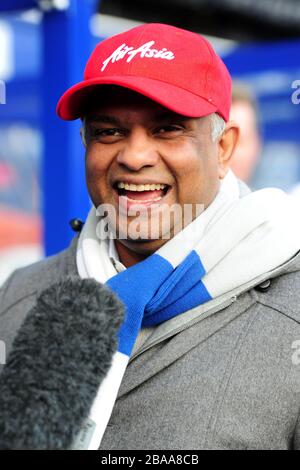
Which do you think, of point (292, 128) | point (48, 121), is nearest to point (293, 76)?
point (292, 128)

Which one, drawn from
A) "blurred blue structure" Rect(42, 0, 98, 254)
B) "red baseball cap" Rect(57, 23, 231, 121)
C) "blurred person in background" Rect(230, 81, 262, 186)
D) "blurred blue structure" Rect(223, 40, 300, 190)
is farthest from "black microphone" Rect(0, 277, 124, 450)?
"blurred blue structure" Rect(223, 40, 300, 190)

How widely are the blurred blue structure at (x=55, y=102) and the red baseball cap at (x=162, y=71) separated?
2.69 ft

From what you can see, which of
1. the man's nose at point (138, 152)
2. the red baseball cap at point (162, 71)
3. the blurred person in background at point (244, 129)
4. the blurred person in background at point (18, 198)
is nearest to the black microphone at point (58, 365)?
the man's nose at point (138, 152)

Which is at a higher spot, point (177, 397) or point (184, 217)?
point (184, 217)

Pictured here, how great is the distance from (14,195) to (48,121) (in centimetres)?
320

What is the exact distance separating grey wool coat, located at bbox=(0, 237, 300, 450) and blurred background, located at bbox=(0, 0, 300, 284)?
38.8 inches

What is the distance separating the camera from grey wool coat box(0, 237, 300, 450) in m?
1.41

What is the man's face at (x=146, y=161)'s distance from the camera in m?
1.54

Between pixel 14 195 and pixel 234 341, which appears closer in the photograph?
pixel 234 341

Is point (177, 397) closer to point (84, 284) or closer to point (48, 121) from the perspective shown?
point (84, 284)

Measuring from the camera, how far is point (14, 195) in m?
5.63

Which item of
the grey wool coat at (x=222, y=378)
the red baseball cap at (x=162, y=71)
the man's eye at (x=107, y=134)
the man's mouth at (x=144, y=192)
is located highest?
the red baseball cap at (x=162, y=71)

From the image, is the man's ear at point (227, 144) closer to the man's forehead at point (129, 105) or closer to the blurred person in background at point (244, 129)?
the man's forehead at point (129, 105)

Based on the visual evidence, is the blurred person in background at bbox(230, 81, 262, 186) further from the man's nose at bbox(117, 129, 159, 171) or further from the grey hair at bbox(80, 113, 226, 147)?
the man's nose at bbox(117, 129, 159, 171)
